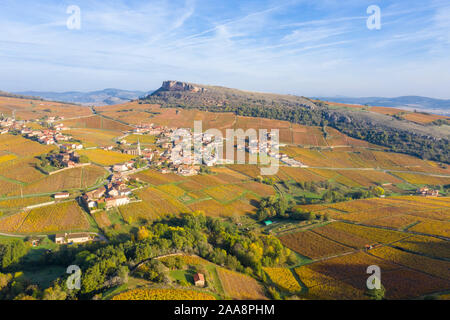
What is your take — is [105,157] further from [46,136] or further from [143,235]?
[143,235]

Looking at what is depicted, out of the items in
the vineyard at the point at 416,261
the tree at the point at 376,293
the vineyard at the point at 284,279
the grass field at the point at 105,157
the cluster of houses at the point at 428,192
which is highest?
the grass field at the point at 105,157

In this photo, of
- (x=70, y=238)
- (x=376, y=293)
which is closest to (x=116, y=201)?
(x=70, y=238)

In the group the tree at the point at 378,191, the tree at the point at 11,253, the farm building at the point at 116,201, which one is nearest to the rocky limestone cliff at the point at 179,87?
the tree at the point at 378,191

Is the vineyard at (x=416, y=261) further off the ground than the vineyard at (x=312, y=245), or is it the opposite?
the vineyard at (x=416, y=261)

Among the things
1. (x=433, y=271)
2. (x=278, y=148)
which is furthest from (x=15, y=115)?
(x=433, y=271)

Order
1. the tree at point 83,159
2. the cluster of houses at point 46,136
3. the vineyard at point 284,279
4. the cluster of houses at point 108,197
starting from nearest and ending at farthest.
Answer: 1. the vineyard at point 284,279
2. the cluster of houses at point 108,197
3. the tree at point 83,159
4. the cluster of houses at point 46,136

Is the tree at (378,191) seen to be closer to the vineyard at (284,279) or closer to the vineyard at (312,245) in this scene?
the vineyard at (312,245)
